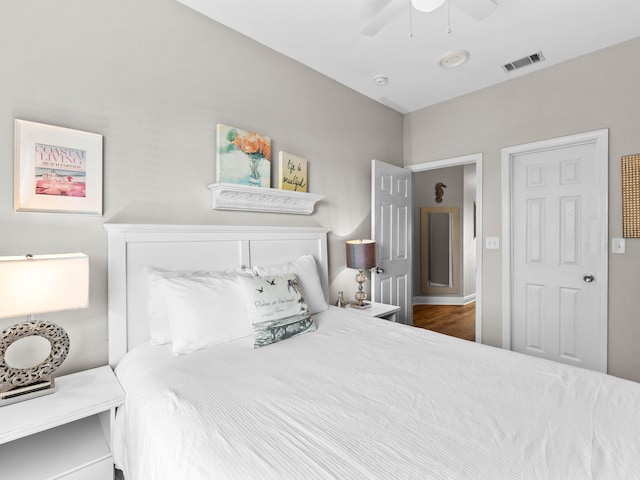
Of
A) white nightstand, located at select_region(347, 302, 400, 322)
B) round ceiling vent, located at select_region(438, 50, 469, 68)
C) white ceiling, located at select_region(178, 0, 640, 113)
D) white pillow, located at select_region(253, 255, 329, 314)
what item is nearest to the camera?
white ceiling, located at select_region(178, 0, 640, 113)

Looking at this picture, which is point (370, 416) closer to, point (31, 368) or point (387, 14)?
point (31, 368)

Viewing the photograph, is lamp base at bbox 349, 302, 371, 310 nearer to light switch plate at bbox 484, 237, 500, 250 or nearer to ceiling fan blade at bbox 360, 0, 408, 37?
light switch plate at bbox 484, 237, 500, 250

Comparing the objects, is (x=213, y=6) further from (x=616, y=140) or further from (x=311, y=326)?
(x=616, y=140)

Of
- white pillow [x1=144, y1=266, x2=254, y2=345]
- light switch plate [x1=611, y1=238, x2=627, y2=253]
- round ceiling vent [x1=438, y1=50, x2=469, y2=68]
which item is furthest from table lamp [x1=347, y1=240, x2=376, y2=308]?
light switch plate [x1=611, y1=238, x2=627, y2=253]

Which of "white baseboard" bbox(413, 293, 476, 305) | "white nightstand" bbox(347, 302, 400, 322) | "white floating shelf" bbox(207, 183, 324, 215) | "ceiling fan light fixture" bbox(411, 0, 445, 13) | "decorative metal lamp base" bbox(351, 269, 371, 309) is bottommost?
"white baseboard" bbox(413, 293, 476, 305)

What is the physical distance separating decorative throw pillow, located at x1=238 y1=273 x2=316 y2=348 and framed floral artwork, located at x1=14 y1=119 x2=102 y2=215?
2.98ft

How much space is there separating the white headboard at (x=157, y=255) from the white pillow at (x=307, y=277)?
0.15 meters

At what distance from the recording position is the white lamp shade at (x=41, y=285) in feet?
3.97

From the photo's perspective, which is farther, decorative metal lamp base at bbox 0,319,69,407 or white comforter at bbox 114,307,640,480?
decorative metal lamp base at bbox 0,319,69,407

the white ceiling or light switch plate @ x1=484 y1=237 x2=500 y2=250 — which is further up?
the white ceiling

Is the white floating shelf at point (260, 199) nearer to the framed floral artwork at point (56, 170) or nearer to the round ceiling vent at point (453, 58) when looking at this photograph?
the framed floral artwork at point (56, 170)

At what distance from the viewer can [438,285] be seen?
5.75m

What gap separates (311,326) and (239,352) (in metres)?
0.49

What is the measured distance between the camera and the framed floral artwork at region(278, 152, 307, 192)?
2521 millimetres
